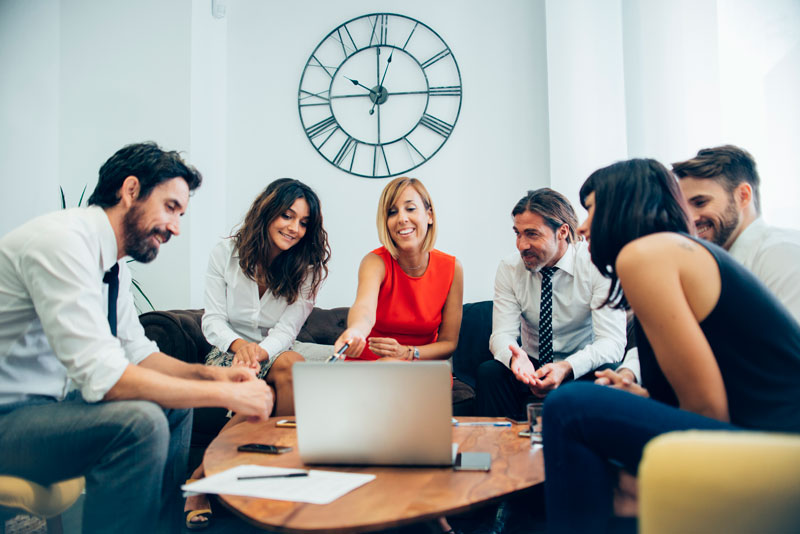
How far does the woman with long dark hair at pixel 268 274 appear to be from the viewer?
2.33m

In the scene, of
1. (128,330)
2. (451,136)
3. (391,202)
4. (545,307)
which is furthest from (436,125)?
(128,330)

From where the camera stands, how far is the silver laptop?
1.11m

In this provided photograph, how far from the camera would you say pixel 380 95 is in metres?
3.34

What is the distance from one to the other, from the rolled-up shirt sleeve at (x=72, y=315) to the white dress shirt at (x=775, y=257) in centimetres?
170

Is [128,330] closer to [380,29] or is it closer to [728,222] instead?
[728,222]

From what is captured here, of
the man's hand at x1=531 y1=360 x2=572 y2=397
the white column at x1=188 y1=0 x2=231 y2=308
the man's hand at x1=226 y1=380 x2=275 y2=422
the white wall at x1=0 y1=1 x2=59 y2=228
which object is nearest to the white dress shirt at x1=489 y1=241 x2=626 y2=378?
the man's hand at x1=531 y1=360 x2=572 y2=397

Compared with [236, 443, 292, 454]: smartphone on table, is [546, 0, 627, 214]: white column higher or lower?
higher

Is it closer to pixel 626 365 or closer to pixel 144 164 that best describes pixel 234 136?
pixel 144 164

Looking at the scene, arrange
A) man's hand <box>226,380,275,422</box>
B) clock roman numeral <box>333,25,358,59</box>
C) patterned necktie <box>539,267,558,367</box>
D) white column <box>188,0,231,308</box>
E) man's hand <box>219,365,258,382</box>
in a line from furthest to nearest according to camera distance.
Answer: clock roman numeral <box>333,25,358,59</box> → white column <box>188,0,231,308</box> → patterned necktie <box>539,267,558,367</box> → man's hand <box>219,365,258,382</box> → man's hand <box>226,380,275,422</box>

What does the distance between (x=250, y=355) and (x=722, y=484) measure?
1728mm

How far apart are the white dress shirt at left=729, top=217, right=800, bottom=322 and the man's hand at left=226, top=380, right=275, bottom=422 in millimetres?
1368

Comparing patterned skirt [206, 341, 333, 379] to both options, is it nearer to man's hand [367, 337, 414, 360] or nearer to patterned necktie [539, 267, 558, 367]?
man's hand [367, 337, 414, 360]

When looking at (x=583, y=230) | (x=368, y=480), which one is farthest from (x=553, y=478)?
(x=583, y=230)

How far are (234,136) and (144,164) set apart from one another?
2073mm
